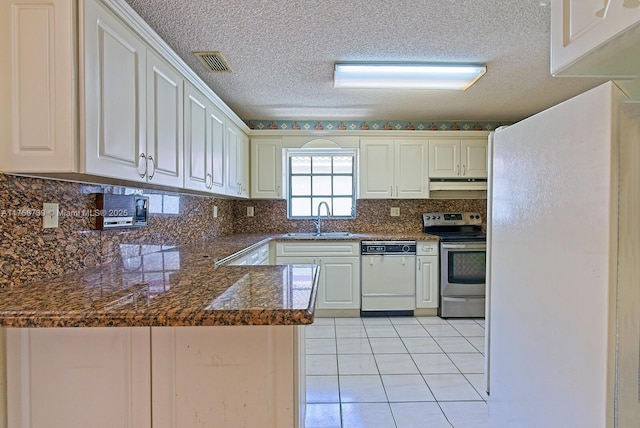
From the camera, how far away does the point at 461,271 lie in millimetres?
3592

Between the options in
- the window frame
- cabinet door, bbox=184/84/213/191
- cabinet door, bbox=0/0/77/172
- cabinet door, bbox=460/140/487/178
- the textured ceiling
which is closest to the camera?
cabinet door, bbox=0/0/77/172

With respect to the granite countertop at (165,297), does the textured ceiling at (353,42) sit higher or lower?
higher

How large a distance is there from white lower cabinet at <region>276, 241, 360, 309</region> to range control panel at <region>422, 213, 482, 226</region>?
1.08m

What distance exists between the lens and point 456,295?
141 inches

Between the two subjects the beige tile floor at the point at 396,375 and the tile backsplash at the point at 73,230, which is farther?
the beige tile floor at the point at 396,375

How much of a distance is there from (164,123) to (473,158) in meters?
3.40

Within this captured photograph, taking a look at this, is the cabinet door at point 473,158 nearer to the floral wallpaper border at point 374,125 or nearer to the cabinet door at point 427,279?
the floral wallpaper border at point 374,125

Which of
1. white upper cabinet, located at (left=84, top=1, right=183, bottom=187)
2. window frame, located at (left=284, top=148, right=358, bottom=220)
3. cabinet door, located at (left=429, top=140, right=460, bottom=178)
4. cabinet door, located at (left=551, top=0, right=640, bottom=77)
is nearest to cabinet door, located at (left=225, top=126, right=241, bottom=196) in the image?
window frame, located at (left=284, top=148, right=358, bottom=220)

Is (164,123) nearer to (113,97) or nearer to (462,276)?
(113,97)

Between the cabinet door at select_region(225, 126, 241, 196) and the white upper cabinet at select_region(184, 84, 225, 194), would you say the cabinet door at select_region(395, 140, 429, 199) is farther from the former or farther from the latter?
the white upper cabinet at select_region(184, 84, 225, 194)

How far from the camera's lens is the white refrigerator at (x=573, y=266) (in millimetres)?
817

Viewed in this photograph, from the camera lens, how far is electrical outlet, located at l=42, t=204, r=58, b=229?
140 cm

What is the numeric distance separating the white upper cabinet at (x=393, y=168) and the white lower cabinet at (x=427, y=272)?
0.65m

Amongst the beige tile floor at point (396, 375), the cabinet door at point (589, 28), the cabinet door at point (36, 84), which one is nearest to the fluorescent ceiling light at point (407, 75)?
the cabinet door at point (589, 28)
